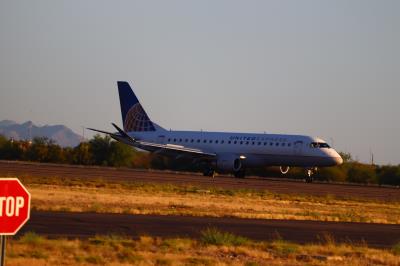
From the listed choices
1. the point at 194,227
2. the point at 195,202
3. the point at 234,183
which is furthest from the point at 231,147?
the point at 194,227

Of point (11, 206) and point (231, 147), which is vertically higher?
point (231, 147)

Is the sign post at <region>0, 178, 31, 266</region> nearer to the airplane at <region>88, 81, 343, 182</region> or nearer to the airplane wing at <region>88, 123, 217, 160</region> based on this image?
the airplane at <region>88, 81, 343, 182</region>

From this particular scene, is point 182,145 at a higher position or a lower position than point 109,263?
higher

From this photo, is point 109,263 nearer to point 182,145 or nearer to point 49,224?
point 49,224

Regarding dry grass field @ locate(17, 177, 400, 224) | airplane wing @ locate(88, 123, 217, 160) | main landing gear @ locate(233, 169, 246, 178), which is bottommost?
dry grass field @ locate(17, 177, 400, 224)

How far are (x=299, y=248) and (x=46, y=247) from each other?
529cm

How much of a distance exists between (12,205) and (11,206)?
0.06ft

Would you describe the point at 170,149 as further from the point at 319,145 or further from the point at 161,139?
the point at 319,145

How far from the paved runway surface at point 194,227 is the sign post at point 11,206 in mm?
9519

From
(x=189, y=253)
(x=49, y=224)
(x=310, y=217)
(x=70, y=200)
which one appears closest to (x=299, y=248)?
(x=189, y=253)

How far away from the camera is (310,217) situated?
1160 inches

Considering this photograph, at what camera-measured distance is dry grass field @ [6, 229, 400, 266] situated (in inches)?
589

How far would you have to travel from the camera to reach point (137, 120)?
70438 millimetres

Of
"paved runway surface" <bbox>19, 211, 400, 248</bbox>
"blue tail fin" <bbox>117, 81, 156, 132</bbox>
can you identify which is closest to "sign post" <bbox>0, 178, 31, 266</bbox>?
"paved runway surface" <bbox>19, 211, 400, 248</bbox>
